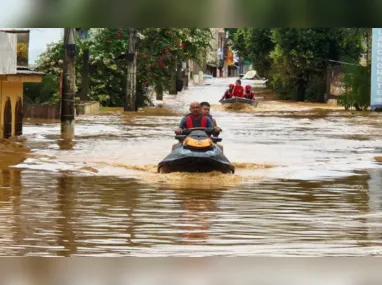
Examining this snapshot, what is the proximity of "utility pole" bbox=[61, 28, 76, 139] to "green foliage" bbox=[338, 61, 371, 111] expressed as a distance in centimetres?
2379

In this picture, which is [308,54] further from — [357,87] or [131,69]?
[131,69]

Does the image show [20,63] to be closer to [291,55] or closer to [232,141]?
[232,141]

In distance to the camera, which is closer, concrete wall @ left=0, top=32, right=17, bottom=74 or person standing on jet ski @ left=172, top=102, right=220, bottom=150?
person standing on jet ski @ left=172, top=102, right=220, bottom=150

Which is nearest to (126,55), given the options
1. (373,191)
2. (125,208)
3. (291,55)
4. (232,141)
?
(232,141)

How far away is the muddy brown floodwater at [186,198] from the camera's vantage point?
11648 millimetres

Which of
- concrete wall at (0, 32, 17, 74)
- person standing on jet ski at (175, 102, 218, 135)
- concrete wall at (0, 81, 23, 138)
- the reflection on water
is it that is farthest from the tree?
the reflection on water

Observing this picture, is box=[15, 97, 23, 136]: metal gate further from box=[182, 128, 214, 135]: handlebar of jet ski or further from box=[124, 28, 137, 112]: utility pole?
box=[124, 28, 137, 112]: utility pole

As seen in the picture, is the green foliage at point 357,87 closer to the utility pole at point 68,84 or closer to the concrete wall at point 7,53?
the utility pole at point 68,84

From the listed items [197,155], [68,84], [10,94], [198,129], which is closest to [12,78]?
[10,94]

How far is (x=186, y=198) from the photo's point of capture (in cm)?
1689

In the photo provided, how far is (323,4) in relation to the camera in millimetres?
3545

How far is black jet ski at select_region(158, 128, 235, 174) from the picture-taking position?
754 inches

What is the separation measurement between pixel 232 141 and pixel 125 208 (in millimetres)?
16252

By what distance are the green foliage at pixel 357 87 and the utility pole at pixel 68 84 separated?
78.0ft
